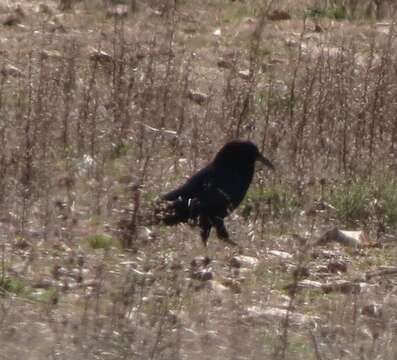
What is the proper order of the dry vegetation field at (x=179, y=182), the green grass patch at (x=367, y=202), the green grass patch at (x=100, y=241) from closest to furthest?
the dry vegetation field at (x=179, y=182) < the green grass patch at (x=100, y=241) < the green grass patch at (x=367, y=202)

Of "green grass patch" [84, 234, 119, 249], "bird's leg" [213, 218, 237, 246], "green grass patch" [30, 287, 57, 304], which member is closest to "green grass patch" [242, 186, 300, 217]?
"bird's leg" [213, 218, 237, 246]

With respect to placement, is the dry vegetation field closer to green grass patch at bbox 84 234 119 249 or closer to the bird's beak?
green grass patch at bbox 84 234 119 249

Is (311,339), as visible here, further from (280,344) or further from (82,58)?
(82,58)

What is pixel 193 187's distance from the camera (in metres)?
7.98

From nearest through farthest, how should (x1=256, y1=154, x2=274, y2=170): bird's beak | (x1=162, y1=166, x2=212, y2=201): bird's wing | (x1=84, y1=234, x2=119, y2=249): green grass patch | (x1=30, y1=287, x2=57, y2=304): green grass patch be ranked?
(x1=30, y1=287, x2=57, y2=304): green grass patch → (x1=84, y1=234, x2=119, y2=249): green grass patch → (x1=162, y1=166, x2=212, y2=201): bird's wing → (x1=256, y1=154, x2=274, y2=170): bird's beak

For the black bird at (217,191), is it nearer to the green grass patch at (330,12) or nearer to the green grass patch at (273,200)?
the green grass patch at (273,200)

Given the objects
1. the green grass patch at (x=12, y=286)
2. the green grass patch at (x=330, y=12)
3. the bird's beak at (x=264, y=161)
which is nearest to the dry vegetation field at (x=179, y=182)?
the green grass patch at (x=12, y=286)

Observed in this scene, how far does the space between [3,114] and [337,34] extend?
3.89 metres

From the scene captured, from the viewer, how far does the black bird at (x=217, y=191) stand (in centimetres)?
772

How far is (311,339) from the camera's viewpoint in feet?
19.9

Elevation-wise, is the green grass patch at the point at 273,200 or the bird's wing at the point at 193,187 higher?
the bird's wing at the point at 193,187

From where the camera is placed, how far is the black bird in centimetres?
772

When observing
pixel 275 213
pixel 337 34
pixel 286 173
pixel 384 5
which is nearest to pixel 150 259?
pixel 275 213

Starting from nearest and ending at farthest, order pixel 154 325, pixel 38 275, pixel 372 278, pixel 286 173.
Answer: pixel 154 325 < pixel 38 275 < pixel 372 278 < pixel 286 173
